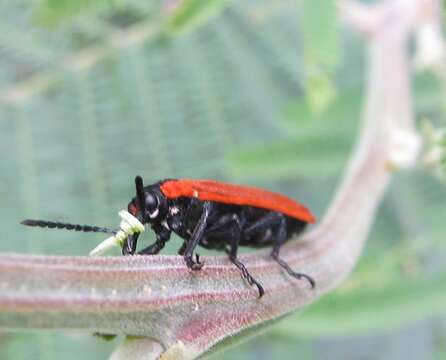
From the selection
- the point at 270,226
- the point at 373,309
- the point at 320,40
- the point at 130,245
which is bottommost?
the point at 373,309

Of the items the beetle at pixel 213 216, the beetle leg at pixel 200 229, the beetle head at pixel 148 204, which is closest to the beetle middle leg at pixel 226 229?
the beetle at pixel 213 216

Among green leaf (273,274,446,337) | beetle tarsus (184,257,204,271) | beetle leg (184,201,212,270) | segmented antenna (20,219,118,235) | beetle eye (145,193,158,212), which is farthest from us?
green leaf (273,274,446,337)

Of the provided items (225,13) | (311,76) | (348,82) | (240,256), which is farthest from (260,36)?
(240,256)

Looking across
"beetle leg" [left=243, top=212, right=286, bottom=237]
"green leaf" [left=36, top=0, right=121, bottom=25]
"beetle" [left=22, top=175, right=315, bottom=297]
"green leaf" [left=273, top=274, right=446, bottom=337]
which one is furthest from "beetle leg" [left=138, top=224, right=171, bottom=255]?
"green leaf" [left=273, top=274, right=446, bottom=337]

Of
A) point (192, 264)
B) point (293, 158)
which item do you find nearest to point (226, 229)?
point (192, 264)

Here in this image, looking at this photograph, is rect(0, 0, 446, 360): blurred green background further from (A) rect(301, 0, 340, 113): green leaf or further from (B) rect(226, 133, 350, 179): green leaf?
(A) rect(301, 0, 340, 113): green leaf

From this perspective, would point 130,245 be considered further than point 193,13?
No

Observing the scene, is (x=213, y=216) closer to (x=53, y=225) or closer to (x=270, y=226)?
(x=270, y=226)
